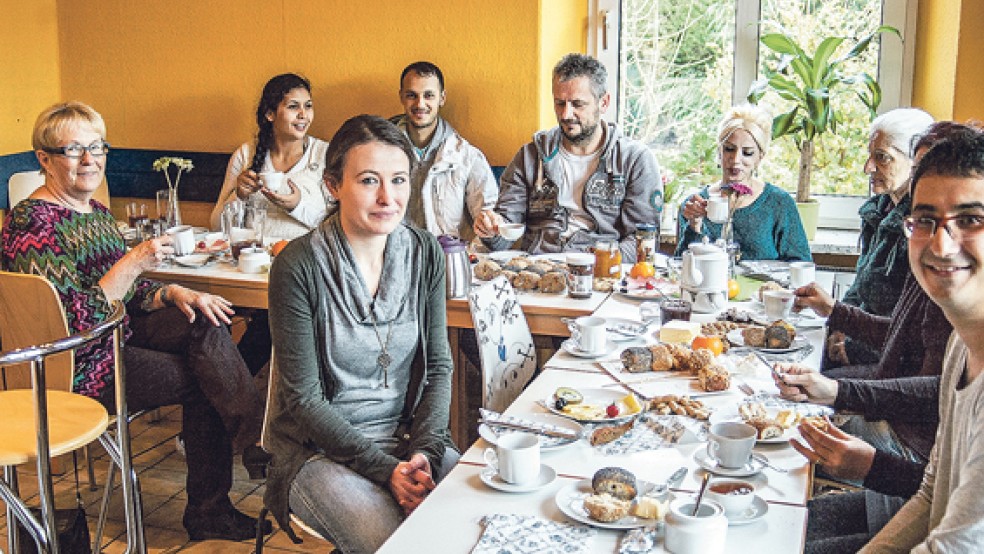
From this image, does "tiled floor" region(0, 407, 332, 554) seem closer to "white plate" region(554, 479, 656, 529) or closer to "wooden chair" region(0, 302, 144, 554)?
"wooden chair" region(0, 302, 144, 554)

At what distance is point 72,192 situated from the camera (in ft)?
10.2

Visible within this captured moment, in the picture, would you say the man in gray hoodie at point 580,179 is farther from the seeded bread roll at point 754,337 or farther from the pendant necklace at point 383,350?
the pendant necklace at point 383,350

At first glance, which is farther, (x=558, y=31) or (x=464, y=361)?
(x=558, y=31)

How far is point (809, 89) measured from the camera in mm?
4266

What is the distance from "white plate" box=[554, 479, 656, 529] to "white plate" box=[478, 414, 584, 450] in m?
0.17

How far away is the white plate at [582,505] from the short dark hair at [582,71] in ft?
7.80

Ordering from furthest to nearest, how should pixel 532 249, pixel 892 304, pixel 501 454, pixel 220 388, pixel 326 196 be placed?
pixel 326 196 < pixel 532 249 < pixel 220 388 < pixel 892 304 < pixel 501 454

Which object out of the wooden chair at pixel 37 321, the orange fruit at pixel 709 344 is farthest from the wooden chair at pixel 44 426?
the orange fruit at pixel 709 344

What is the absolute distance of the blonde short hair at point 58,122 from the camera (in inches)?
121

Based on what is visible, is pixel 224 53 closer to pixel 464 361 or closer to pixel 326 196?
pixel 326 196

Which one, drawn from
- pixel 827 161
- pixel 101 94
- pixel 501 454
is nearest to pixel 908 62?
pixel 827 161

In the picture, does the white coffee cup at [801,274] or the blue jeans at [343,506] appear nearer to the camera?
the blue jeans at [343,506]

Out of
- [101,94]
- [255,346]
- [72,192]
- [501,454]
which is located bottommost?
Answer: [255,346]

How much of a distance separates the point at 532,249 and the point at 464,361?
29.0 inches
